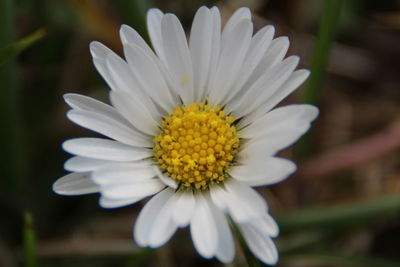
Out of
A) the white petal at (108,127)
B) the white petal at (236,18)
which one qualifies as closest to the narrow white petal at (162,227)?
the white petal at (108,127)

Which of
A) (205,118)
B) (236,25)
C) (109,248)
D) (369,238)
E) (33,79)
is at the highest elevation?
(33,79)

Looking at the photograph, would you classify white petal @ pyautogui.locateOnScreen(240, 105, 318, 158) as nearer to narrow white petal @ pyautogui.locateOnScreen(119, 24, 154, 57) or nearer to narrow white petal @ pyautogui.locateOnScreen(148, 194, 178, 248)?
narrow white petal @ pyautogui.locateOnScreen(148, 194, 178, 248)

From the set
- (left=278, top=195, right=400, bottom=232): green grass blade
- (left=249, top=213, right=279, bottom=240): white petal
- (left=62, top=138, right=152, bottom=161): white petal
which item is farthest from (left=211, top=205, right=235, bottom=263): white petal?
(left=278, top=195, right=400, bottom=232): green grass blade

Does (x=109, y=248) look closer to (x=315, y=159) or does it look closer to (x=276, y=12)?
(x=315, y=159)

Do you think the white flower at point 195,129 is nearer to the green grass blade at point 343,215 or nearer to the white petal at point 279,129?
the white petal at point 279,129

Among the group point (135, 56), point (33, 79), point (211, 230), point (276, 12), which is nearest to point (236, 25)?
point (135, 56)
